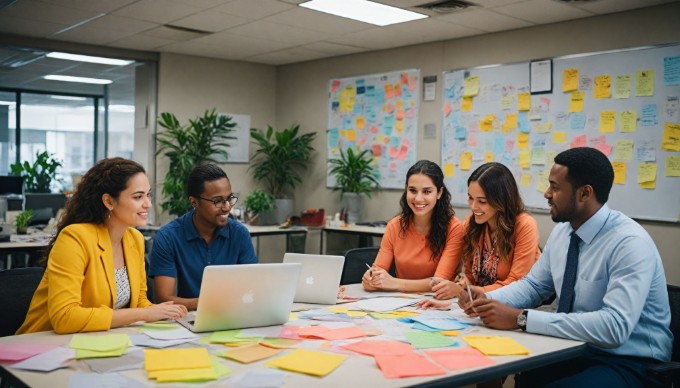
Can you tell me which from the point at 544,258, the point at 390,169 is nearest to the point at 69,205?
the point at 544,258

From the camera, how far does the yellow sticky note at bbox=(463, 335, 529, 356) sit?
211 cm

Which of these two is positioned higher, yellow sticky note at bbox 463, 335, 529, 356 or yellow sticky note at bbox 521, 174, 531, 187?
yellow sticky note at bbox 521, 174, 531, 187

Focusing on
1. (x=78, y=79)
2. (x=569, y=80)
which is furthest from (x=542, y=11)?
(x=78, y=79)

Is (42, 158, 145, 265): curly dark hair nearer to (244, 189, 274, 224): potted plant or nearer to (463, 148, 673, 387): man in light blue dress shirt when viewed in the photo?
(463, 148, 673, 387): man in light blue dress shirt

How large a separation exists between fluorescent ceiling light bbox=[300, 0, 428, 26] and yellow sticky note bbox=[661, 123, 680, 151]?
79.9 inches

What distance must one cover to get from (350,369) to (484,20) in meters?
4.12

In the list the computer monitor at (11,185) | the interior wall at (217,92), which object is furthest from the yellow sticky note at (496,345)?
the interior wall at (217,92)

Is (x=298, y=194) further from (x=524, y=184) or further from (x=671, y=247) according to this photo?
(x=671, y=247)

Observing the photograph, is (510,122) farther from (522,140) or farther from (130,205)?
(130,205)

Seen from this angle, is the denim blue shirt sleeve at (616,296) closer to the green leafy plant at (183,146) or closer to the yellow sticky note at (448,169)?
the yellow sticky note at (448,169)

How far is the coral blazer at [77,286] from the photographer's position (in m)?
2.22

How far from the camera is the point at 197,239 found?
117 inches

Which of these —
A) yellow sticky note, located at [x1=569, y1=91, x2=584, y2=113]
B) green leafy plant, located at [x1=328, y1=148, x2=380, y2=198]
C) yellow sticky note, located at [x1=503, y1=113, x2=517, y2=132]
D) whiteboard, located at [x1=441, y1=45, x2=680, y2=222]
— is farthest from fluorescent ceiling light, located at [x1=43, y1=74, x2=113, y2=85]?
yellow sticky note, located at [x1=569, y1=91, x2=584, y2=113]

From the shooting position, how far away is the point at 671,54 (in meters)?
4.69
